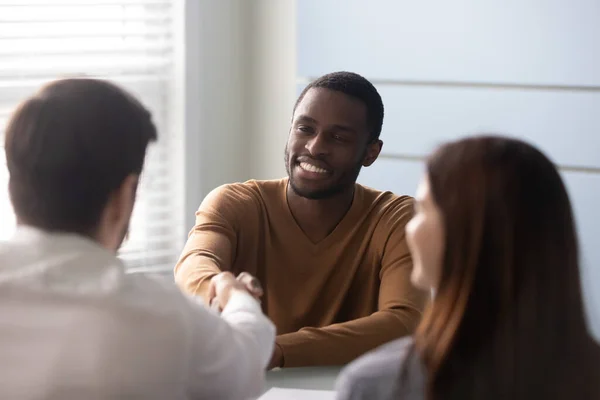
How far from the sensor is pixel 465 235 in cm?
116

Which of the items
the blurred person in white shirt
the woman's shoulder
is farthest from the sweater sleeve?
the woman's shoulder

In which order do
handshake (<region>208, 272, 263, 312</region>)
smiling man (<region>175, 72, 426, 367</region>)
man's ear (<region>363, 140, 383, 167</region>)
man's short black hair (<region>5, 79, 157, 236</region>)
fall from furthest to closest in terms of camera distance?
1. man's ear (<region>363, 140, 383, 167</region>)
2. smiling man (<region>175, 72, 426, 367</region>)
3. handshake (<region>208, 272, 263, 312</region>)
4. man's short black hair (<region>5, 79, 157, 236</region>)

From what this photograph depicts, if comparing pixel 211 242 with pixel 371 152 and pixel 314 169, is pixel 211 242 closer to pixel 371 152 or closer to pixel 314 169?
pixel 314 169

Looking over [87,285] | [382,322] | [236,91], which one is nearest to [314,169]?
[382,322]

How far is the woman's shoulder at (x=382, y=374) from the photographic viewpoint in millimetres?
1182

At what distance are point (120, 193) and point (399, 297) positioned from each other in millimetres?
909

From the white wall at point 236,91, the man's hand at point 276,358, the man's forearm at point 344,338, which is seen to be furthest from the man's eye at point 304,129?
the white wall at point 236,91

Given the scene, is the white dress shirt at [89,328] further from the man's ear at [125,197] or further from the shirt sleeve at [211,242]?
the shirt sleeve at [211,242]

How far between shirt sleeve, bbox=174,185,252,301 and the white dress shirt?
62 cm

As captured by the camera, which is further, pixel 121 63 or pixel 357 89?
pixel 121 63

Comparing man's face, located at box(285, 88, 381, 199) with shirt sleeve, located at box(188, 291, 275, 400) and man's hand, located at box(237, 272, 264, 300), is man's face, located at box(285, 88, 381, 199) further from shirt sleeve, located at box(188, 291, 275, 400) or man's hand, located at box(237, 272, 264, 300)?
shirt sleeve, located at box(188, 291, 275, 400)

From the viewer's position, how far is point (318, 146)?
2225 mm

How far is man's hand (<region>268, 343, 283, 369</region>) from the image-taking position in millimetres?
1853

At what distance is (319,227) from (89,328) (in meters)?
1.10
